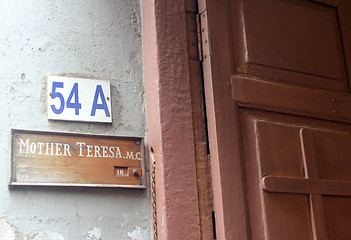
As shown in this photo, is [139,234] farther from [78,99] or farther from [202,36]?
[202,36]

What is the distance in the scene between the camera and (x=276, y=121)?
6.28 ft

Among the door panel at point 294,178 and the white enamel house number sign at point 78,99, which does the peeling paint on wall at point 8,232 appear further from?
the door panel at point 294,178

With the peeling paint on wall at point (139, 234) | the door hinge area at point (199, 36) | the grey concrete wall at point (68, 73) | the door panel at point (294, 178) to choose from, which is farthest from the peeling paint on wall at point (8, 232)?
the door hinge area at point (199, 36)

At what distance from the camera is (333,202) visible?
190cm

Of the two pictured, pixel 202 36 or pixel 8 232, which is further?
pixel 202 36

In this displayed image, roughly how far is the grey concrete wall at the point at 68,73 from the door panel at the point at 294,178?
40 cm

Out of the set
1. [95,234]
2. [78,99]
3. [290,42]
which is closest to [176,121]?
[78,99]

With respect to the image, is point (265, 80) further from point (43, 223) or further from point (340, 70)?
point (43, 223)

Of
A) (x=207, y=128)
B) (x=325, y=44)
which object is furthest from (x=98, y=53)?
(x=325, y=44)

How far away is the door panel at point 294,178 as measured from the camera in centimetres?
177

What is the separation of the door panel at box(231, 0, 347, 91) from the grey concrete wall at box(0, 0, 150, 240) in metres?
0.42

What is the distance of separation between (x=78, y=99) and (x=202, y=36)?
0.53 m

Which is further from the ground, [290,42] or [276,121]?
[290,42]

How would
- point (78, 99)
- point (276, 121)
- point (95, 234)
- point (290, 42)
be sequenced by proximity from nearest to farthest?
point (95, 234) < point (78, 99) < point (276, 121) < point (290, 42)
